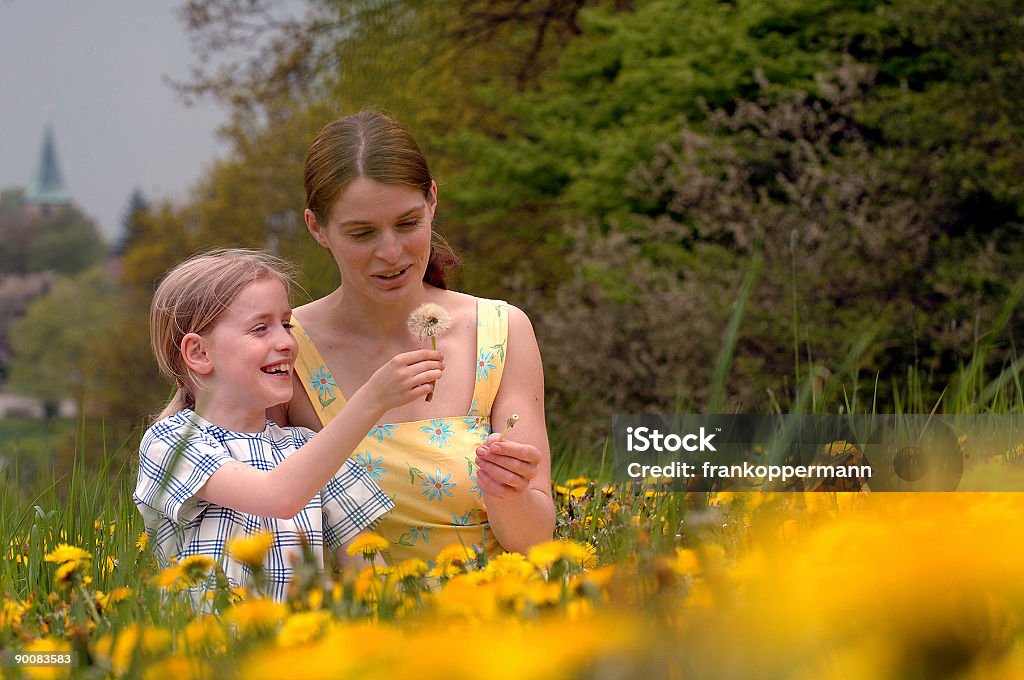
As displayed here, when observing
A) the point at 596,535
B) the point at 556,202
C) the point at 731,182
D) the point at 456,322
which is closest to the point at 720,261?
the point at 731,182

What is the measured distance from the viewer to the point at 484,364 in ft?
9.59

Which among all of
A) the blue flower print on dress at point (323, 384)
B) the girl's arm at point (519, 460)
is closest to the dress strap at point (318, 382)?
the blue flower print on dress at point (323, 384)

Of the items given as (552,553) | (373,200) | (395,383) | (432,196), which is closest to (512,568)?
(552,553)

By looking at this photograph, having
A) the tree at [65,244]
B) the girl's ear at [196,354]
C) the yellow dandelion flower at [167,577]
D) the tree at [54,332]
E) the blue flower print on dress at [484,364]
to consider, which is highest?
the tree at [65,244]

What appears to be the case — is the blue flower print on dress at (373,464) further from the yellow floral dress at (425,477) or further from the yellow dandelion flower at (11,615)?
the yellow dandelion flower at (11,615)

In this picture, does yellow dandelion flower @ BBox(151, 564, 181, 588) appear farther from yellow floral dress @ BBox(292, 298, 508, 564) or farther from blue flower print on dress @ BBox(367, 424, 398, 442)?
blue flower print on dress @ BBox(367, 424, 398, 442)

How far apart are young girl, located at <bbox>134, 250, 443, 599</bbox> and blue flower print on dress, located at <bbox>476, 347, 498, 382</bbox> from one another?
0.48m

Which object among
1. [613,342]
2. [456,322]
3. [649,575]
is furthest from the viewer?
[613,342]

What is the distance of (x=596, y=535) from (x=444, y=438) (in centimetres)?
61

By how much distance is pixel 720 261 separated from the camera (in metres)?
10.4

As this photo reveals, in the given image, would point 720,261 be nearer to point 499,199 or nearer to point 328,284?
point 499,199

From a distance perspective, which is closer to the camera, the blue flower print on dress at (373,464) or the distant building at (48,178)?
the blue flower print on dress at (373,464)

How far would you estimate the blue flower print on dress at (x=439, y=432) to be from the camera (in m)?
2.79

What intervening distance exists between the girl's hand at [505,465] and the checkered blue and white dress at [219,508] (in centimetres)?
31
